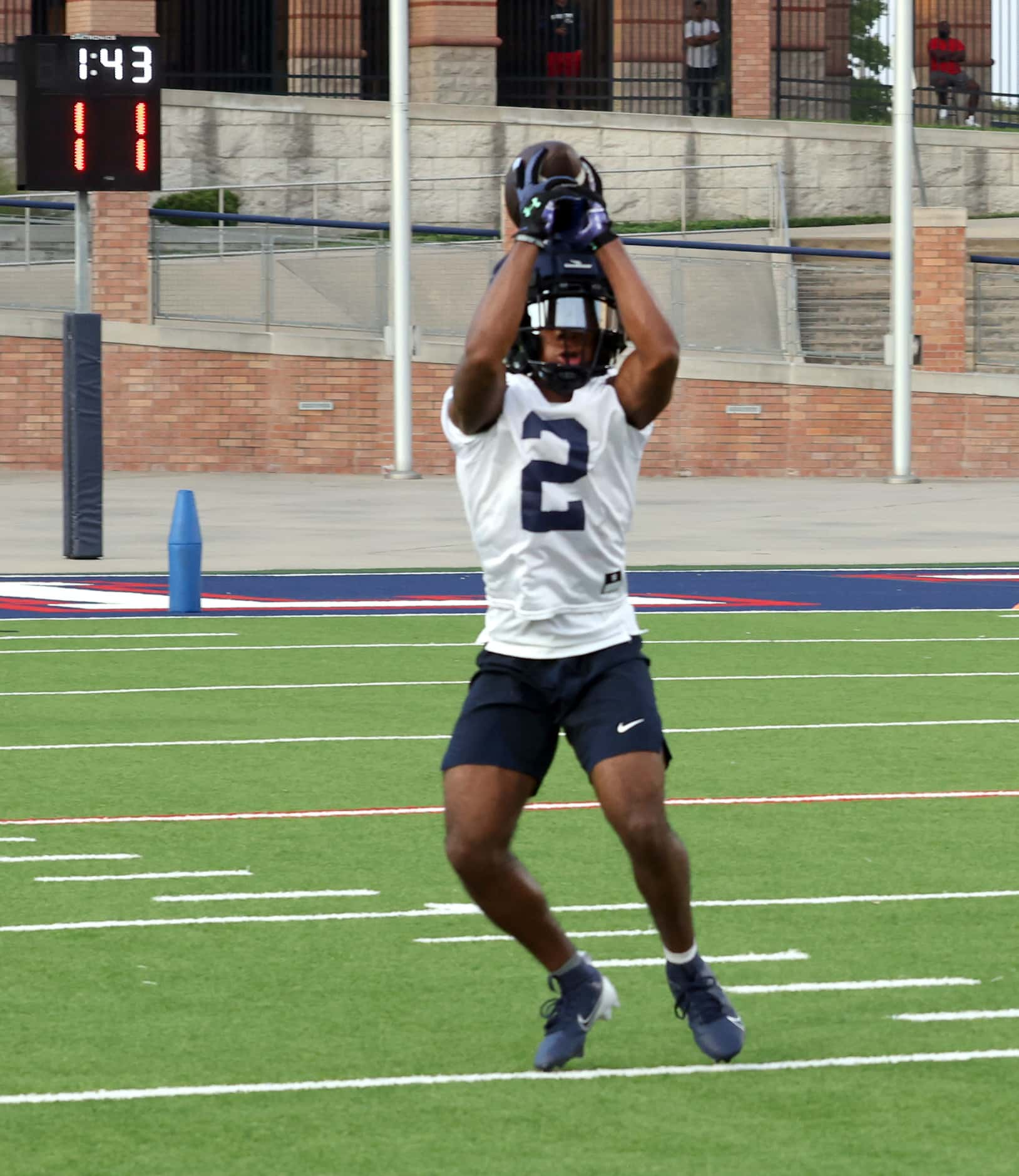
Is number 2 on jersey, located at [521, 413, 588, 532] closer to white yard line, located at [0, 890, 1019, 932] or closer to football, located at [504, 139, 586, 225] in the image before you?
football, located at [504, 139, 586, 225]

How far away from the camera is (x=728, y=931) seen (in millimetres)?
7621

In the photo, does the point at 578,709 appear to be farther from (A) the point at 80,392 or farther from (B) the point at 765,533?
(B) the point at 765,533

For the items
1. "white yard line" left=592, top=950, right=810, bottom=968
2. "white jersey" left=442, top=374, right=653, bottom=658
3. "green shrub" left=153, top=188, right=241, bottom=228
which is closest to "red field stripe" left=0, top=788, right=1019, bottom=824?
"white yard line" left=592, top=950, right=810, bottom=968

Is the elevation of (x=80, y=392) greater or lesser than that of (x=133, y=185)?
lesser

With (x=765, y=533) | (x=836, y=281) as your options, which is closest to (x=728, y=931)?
(x=765, y=533)

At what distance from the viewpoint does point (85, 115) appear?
20.1m

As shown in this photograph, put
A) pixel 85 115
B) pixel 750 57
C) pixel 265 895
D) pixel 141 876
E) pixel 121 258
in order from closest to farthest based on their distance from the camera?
pixel 265 895
pixel 141 876
pixel 85 115
pixel 121 258
pixel 750 57

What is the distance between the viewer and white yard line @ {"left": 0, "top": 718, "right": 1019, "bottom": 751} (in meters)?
11.5

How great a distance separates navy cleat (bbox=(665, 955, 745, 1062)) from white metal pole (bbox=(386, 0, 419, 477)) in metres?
23.0

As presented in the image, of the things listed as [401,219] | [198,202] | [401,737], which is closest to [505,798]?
[401,737]

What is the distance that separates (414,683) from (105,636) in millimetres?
3005

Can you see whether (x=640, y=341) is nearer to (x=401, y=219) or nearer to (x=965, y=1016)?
(x=965, y=1016)

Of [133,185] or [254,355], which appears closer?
[133,185]

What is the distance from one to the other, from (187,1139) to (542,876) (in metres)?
3.03
